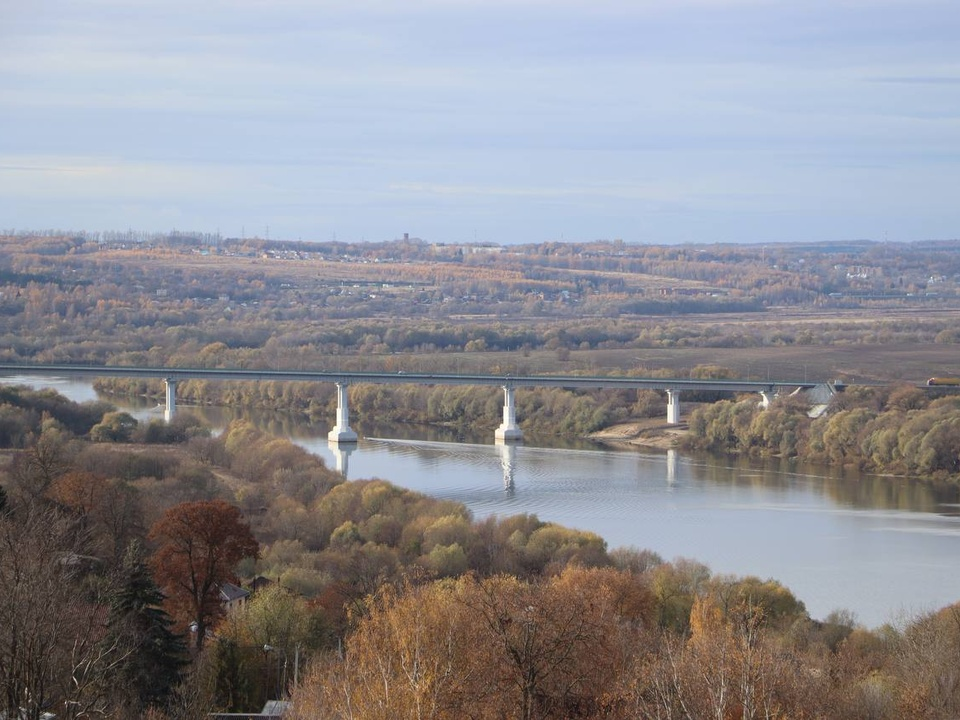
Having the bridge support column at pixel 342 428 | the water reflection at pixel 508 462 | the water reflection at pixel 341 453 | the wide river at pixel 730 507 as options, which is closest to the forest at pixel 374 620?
the wide river at pixel 730 507

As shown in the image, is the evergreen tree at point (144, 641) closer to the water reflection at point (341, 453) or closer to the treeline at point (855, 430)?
the water reflection at point (341, 453)

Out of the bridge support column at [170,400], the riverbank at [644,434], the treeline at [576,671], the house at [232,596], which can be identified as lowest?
the riverbank at [644,434]

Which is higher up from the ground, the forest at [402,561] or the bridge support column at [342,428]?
the forest at [402,561]

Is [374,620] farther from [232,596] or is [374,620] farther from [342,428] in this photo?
[342,428]

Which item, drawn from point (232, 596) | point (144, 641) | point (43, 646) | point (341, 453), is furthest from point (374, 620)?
point (341, 453)

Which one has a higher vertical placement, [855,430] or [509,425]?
[855,430]

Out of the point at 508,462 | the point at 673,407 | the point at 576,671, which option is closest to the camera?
the point at 576,671

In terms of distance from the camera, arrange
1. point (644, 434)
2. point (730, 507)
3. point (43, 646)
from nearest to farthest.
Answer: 1. point (43, 646)
2. point (730, 507)
3. point (644, 434)

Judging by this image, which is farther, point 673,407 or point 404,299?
point 404,299
